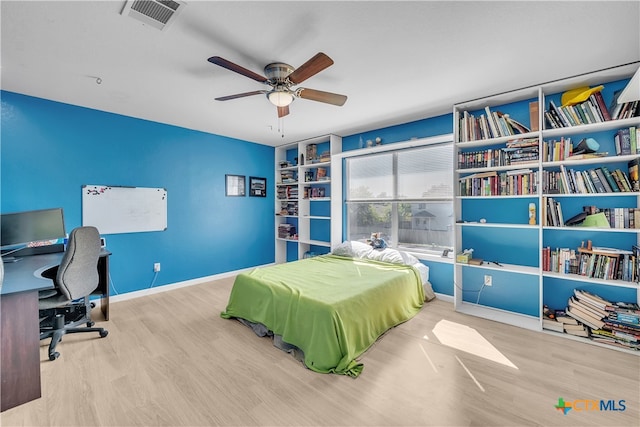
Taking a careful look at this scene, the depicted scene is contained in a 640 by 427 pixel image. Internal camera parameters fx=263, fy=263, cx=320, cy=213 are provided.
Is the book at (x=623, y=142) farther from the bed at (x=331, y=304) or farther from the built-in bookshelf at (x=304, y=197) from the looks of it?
the built-in bookshelf at (x=304, y=197)

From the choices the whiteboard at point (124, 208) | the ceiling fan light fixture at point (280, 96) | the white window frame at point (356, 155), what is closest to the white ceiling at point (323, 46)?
the ceiling fan light fixture at point (280, 96)

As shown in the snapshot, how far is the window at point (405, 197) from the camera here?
3.64 metres

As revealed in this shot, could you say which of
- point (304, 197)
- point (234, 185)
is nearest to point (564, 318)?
point (304, 197)

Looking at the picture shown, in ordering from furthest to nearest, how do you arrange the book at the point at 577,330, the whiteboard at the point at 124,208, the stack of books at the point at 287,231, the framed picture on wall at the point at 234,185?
the stack of books at the point at 287,231 < the framed picture on wall at the point at 234,185 < the whiteboard at the point at 124,208 < the book at the point at 577,330

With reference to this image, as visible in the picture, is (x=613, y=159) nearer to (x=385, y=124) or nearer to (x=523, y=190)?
(x=523, y=190)

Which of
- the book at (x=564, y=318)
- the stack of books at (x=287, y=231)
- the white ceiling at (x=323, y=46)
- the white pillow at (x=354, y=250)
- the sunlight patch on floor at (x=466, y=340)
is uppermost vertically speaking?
the white ceiling at (x=323, y=46)

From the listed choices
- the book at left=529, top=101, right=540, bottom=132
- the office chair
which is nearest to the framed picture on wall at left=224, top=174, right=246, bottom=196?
the office chair

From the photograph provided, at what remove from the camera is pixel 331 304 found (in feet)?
7.04

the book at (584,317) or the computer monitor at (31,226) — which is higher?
the computer monitor at (31,226)

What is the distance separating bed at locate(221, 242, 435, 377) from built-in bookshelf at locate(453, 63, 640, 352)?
0.80 m

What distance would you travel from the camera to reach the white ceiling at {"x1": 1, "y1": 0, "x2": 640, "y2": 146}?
1.67 metres

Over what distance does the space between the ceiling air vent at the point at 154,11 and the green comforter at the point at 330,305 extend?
2248mm

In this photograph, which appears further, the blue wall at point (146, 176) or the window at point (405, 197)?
the window at point (405, 197)

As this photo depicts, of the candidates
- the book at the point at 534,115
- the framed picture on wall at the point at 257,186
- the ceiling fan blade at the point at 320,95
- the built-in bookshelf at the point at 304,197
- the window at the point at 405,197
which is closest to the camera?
the ceiling fan blade at the point at 320,95
